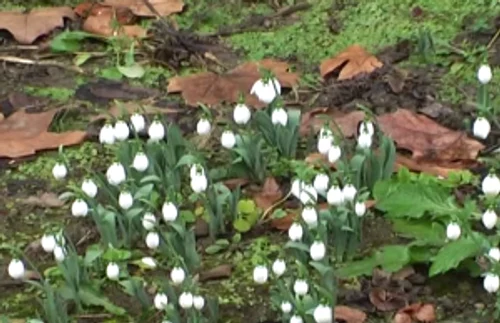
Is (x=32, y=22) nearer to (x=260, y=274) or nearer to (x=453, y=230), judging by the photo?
(x=260, y=274)

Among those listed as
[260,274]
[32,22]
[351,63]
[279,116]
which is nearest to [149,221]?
[260,274]

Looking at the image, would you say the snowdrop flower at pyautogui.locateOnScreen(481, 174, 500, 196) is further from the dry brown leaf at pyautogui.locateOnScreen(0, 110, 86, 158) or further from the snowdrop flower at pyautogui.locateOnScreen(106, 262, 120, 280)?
the dry brown leaf at pyautogui.locateOnScreen(0, 110, 86, 158)

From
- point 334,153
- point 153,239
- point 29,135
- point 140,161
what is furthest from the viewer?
point 29,135

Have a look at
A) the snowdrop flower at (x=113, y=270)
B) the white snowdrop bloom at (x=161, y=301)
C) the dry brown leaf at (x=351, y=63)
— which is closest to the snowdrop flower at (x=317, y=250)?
the white snowdrop bloom at (x=161, y=301)

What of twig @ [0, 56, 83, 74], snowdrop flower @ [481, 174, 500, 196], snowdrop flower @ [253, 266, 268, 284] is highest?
Answer: snowdrop flower @ [481, 174, 500, 196]

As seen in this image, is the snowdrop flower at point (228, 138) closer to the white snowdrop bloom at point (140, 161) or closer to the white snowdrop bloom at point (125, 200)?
the white snowdrop bloom at point (140, 161)

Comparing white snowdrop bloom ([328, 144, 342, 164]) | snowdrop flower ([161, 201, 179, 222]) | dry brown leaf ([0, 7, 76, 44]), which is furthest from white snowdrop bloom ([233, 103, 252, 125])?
dry brown leaf ([0, 7, 76, 44])
